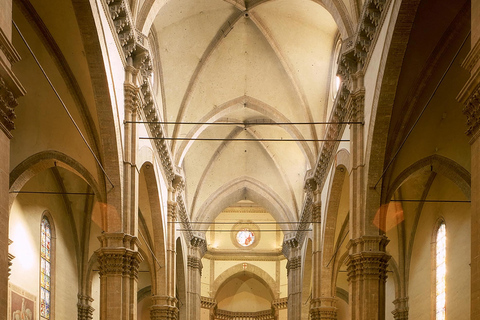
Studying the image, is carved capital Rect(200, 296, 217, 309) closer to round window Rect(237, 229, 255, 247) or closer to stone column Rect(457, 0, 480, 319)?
round window Rect(237, 229, 255, 247)

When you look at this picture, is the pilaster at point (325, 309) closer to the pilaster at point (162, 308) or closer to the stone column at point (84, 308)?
the pilaster at point (162, 308)

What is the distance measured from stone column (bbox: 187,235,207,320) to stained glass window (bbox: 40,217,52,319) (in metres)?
12.7

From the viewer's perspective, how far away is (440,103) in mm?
16828

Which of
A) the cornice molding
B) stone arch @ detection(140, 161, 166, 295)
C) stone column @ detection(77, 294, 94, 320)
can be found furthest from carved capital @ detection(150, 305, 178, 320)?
the cornice molding

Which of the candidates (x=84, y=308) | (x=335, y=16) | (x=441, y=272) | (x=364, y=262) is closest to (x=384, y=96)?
(x=364, y=262)

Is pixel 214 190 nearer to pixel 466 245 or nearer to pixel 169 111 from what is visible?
pixel 169 111

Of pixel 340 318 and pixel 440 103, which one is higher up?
pixel 440 103

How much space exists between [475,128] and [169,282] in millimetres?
17966

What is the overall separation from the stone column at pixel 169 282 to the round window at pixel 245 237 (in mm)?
20710

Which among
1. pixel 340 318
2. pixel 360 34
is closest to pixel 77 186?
pixel 360 34

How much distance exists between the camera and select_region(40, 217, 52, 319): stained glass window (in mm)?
21156

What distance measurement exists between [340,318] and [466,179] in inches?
787

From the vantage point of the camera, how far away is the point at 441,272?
21.1 meters

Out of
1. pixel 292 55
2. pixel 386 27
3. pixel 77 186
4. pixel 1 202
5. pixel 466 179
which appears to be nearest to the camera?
pixel 1 202
